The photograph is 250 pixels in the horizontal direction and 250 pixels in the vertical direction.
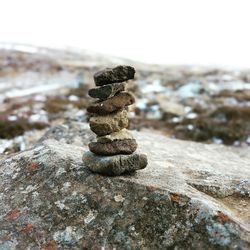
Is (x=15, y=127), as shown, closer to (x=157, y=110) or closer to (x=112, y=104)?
(x=157, y=110)

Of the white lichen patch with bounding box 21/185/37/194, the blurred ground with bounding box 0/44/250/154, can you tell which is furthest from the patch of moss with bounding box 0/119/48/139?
the white lichen patch with bounding box 21/185/37/194

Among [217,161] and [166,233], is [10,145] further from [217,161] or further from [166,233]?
[166,233]

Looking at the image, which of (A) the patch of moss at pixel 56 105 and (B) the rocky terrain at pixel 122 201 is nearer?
(B) the rocky terrain at pixel 122 201

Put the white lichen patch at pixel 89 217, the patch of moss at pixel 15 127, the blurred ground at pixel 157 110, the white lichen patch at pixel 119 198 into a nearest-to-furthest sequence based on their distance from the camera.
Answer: the white lichen patch at pixel 89 217 < the white lichen patch at pixel 119 198 < the patch of moss at pixel 15 127 < the blurred ground at pixel 157 110

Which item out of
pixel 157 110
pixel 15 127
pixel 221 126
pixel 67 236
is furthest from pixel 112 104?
pixel 157 110

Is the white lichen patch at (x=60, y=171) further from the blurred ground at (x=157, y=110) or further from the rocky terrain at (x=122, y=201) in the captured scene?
the blurred ground at (x=157, y=110)

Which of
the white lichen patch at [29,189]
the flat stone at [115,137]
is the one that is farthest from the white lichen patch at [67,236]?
the flat stone at [115,137]
